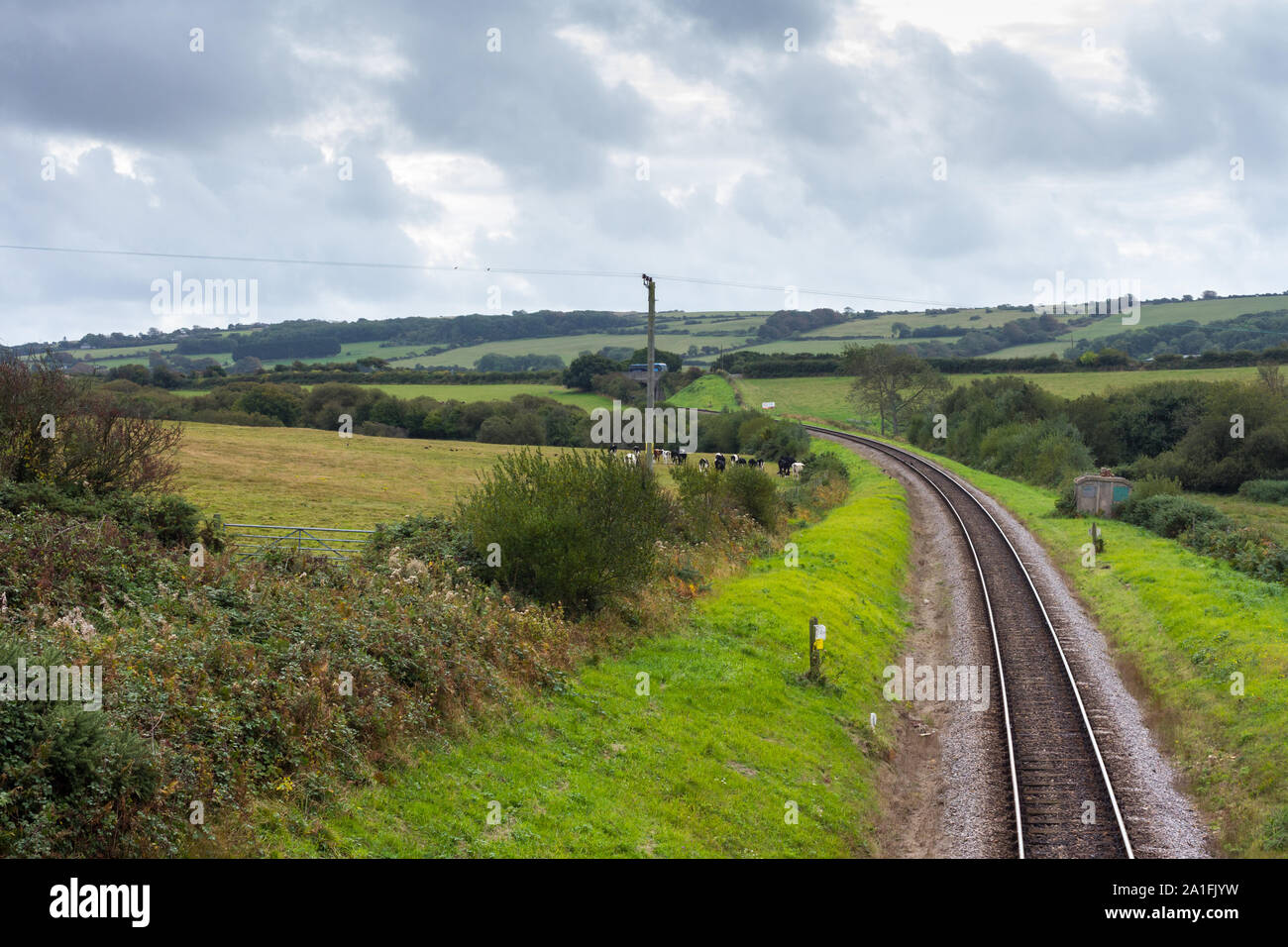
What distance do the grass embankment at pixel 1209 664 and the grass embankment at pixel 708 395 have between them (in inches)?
3065

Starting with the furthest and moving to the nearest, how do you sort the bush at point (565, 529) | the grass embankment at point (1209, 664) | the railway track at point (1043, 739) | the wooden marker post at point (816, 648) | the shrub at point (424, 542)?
1. the shrub at point (424, 542)
2. the bush at point (565, 529)
3. the wooden marker post at point (816, 648)
4. the grass embankment at point (1209, 664)
5. the railway track at point (1043, 739)

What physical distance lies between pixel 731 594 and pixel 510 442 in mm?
65708

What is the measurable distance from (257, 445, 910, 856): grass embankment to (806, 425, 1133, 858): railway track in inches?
107

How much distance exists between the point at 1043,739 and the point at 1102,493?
1237 inches

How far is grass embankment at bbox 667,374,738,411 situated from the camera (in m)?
117

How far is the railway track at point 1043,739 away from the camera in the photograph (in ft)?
50.9

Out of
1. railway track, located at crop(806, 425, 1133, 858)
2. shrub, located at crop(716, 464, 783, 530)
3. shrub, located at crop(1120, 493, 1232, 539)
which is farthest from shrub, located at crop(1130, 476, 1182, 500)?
shrub, located at crop(716, 464, 783, 530)

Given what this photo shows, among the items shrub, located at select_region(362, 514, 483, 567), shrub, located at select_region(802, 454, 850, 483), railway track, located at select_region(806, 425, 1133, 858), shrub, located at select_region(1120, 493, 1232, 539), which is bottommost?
railway track, located at select_region(806, 425, 1133, 858)

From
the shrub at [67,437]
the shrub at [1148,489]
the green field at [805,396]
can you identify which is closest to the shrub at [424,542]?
the shrub at [67,437]

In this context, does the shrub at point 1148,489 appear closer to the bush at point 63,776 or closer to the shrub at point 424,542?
the shrub at point 424,542

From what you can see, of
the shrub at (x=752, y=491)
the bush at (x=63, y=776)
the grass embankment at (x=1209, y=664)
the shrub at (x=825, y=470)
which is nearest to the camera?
the bush at (x=63, y=776)

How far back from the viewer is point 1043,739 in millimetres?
19828

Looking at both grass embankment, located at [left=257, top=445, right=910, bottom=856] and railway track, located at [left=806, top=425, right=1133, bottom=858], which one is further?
railway track, located at [left=806, top=425, right=1133, bottom=858]

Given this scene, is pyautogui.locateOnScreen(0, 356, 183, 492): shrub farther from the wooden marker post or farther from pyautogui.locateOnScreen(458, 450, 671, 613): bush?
the wooden marker post
